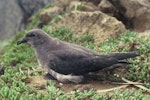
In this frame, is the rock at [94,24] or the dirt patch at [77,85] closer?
the dirt patch at [77,85]

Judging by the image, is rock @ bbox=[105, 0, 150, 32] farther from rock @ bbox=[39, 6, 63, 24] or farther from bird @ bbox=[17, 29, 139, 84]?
bird @ bbox=[17, 29, 139, 84]

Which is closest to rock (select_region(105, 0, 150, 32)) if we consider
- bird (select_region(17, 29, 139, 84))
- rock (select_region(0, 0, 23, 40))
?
bird (select_region(17, 29, 139, 84))

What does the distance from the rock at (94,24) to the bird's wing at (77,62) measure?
9.96 feet

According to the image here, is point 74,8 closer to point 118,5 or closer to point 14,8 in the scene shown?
point 118,5

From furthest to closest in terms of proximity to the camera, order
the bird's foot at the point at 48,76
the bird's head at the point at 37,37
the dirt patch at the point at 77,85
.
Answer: the bird's head at the point at 37,37, the bird's foot at the point at 48,76, the dirt patch at the point at 77,85

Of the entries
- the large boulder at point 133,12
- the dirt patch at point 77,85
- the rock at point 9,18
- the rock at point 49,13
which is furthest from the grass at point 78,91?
the rock at point 9,18

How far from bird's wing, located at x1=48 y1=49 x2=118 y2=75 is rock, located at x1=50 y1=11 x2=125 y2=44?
3.04 metres

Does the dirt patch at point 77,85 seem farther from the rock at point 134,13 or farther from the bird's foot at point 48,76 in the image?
the rock at point 134,13

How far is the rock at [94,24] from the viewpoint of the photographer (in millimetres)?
11148

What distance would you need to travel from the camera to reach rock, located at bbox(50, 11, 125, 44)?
11.1 meters

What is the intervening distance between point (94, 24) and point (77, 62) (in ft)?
12.4

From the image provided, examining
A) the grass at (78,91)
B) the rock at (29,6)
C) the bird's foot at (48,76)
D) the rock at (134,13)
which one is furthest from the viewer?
the rock at (29,6)

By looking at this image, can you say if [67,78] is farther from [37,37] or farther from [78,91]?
[37,37]

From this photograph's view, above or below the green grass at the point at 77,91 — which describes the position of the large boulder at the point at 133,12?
above
